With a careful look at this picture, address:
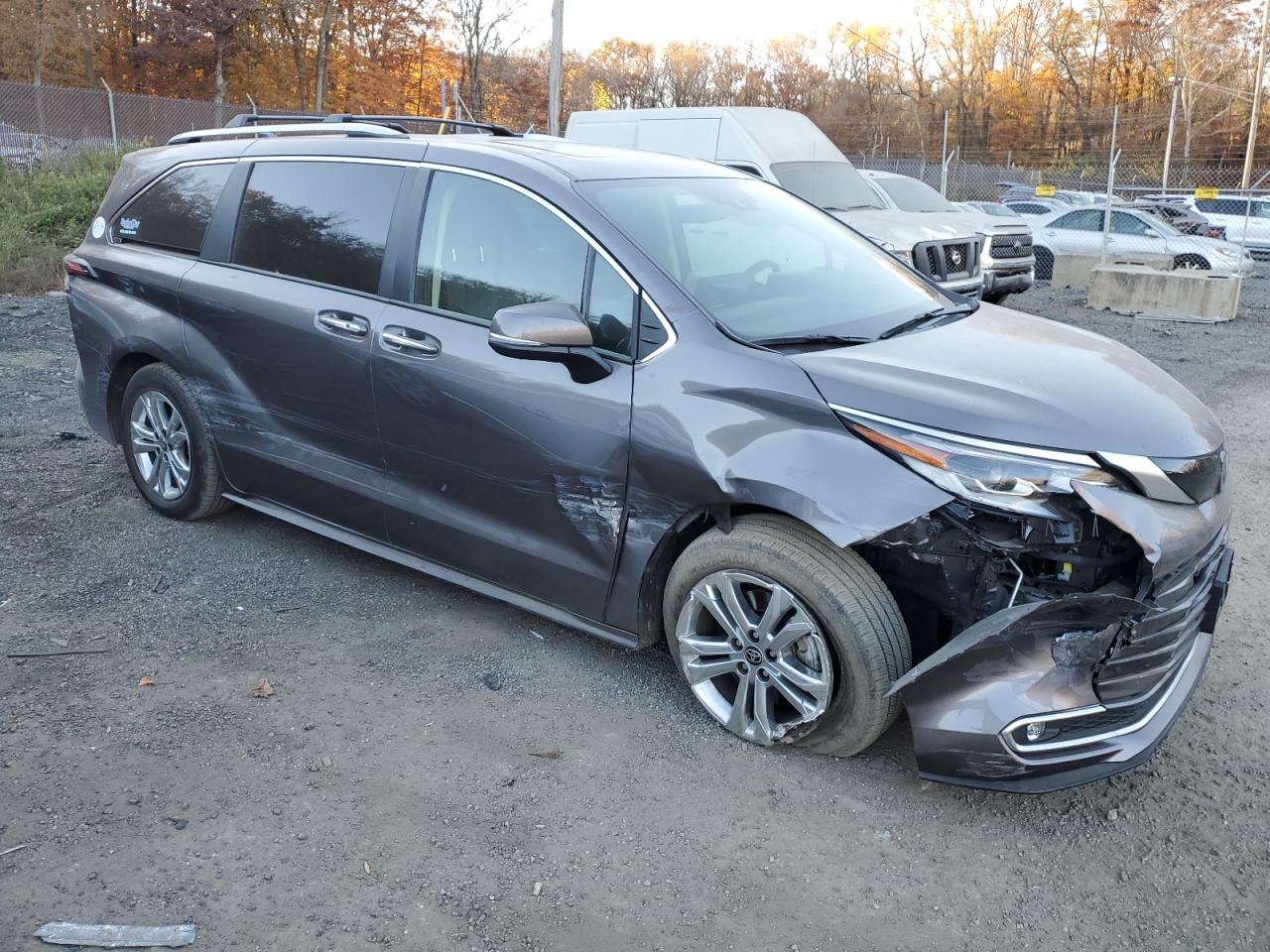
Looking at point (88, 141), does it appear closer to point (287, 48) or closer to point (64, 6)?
point (64, 6)

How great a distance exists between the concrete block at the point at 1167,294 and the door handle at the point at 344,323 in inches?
490

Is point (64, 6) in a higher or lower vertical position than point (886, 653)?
higher

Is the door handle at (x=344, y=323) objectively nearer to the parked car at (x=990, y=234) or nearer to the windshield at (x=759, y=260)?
the windshield at (x=759, y=260)

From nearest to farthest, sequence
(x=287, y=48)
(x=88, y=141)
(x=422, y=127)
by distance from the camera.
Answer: (x=422, y=127)
(x=88, y=141)
(x=287, y=48)

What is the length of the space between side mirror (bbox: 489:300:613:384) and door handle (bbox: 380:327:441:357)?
1.39 feet

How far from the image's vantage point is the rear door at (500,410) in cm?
351

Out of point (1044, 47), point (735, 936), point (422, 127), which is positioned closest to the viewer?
point (735, 936)

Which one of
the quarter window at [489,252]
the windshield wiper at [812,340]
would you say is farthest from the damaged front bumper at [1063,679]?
the quarter window at [489,252]

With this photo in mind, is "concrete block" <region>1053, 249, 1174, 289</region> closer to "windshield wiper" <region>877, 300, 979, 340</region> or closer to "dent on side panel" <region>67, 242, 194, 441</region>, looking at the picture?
"windshield wiper" <region>877, 300, 979, 340</region>

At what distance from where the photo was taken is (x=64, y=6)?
3794 centimetres

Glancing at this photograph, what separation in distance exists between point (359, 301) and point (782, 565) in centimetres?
199

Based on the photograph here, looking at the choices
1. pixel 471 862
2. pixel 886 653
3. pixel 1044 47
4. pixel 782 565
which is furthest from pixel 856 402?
pixel 1044 47

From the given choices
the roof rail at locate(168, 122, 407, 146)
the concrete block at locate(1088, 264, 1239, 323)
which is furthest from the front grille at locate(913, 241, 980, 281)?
the roof rail at locate(168, 122, 407, 146)

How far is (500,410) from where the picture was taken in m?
3.67
